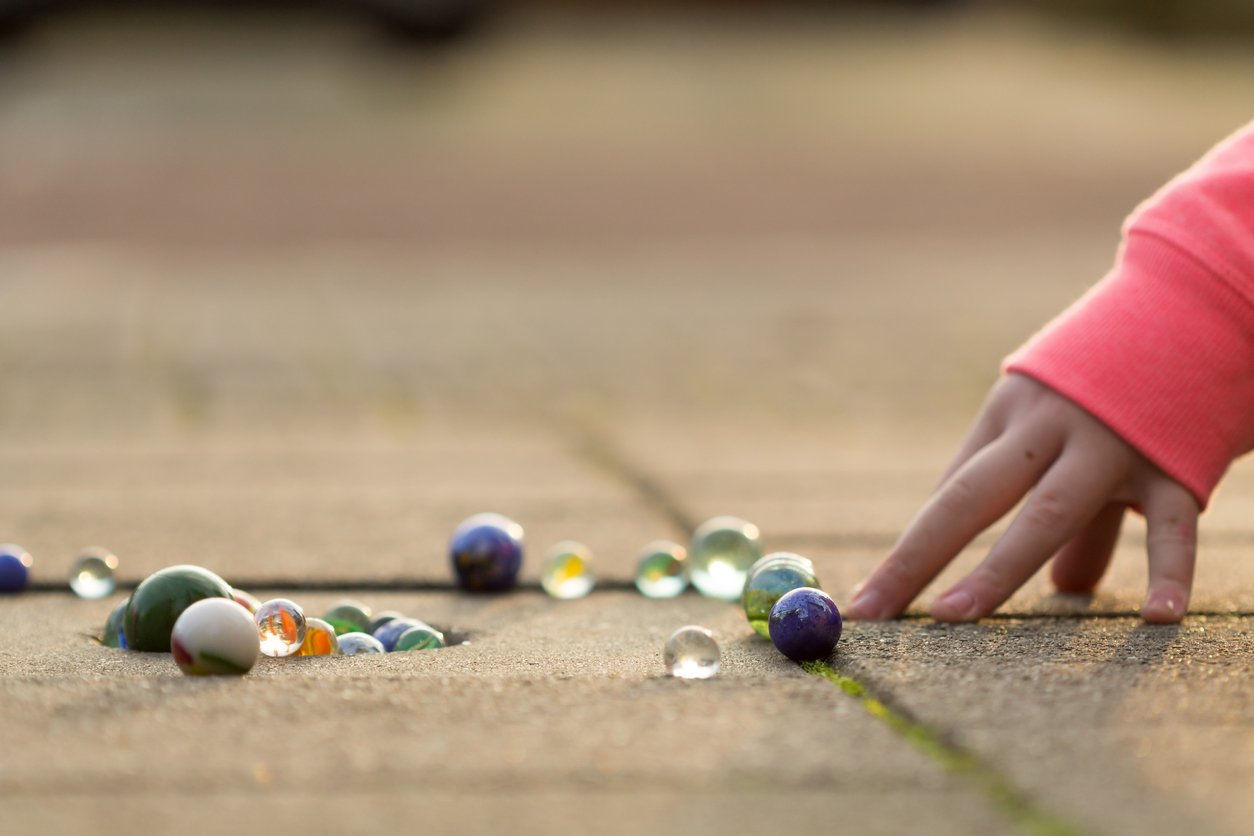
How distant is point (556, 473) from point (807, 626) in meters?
1.72

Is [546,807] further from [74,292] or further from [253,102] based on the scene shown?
[253,102]

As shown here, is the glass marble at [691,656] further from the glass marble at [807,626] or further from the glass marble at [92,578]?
the glass marble at [92,578]

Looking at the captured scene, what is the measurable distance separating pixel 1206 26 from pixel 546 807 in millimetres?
21403

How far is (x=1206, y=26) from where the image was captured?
2030cm

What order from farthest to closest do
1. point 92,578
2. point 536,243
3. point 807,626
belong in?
1. point 536,243
2. point 92,578
3. point 807,626

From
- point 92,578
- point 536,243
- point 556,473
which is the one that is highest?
point 92,578

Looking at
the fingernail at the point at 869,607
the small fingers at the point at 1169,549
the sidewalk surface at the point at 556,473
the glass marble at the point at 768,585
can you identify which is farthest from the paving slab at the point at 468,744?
the small fingers at the point at 1169,549

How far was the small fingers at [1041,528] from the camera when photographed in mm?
1701

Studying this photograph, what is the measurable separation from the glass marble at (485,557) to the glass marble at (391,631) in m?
0.34

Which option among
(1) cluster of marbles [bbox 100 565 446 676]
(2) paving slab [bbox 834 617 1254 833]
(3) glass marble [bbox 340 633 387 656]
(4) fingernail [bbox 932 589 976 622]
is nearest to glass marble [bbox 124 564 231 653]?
(1) cluster of marbles [bbox 100 565 446 676]

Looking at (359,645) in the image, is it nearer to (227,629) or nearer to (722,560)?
(227,629)

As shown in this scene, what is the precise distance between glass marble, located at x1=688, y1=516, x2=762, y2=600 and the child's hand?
0.91 feet

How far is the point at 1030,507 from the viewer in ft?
5.62

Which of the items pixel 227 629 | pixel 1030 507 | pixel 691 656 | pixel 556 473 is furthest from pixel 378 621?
pixel 556 473
